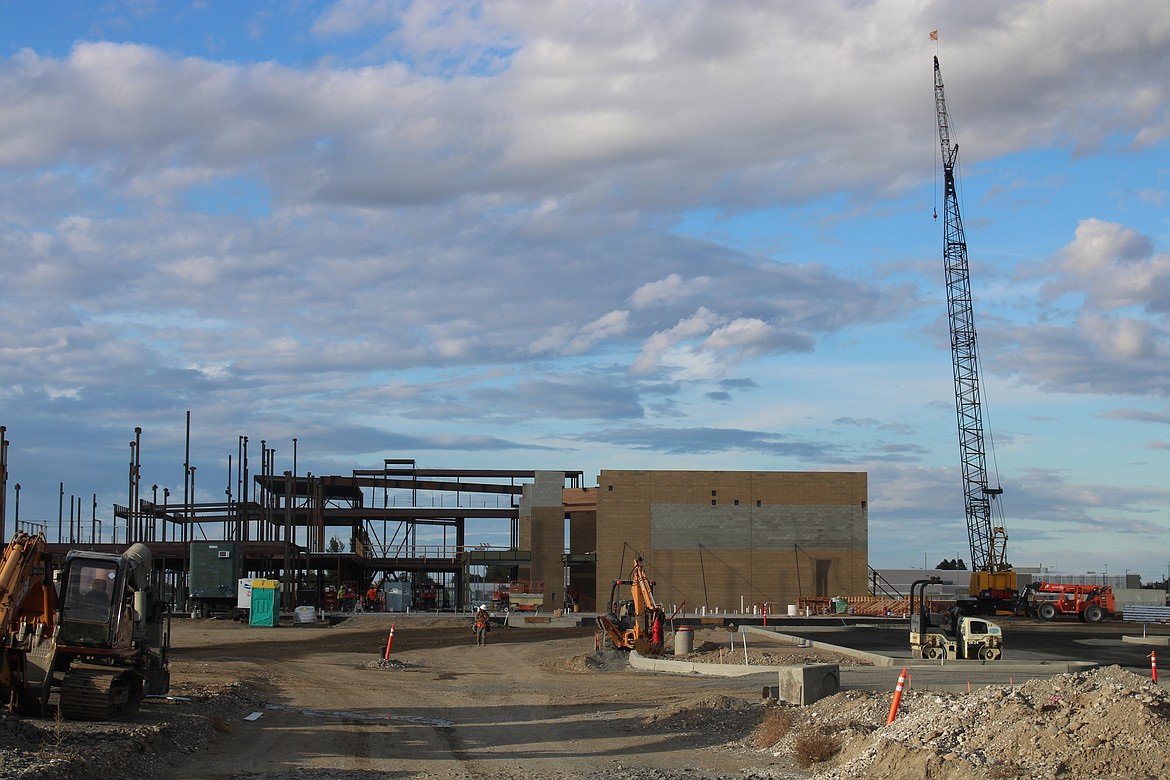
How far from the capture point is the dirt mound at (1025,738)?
13.5m

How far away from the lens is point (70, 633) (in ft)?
60.0

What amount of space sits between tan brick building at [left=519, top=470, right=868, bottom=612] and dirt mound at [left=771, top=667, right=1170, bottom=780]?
64.3 meters

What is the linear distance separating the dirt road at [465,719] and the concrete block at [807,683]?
787 mm

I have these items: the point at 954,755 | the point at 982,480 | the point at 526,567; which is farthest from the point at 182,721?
the point at 982,480

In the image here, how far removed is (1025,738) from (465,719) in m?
11.5

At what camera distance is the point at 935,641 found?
33.5 meters

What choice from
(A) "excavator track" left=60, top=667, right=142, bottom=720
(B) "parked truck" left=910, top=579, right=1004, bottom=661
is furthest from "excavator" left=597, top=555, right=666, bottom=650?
(A) "excavator track" left=60, top=667, right=142, bottom=720

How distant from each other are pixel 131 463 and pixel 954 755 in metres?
71.3

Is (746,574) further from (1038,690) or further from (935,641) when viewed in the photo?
(1038,690)

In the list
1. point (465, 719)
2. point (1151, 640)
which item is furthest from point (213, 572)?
point (465, 719)

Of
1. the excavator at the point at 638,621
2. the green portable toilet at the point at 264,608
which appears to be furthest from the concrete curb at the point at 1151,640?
the green portable toilet at the point at 264,608

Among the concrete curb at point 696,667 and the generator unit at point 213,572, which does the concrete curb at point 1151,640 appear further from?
the generator unit at point 213,572

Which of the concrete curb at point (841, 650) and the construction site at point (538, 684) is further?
the concrete curb at point (841, 650)

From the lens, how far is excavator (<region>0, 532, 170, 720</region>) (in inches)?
696
